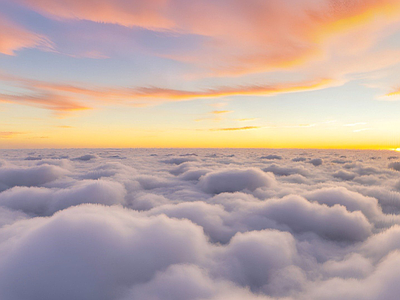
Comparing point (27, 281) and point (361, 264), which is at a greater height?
point (27, 281)

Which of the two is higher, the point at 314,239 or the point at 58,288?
the point at 58,288

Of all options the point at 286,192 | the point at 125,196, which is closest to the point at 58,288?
the point at 125,196

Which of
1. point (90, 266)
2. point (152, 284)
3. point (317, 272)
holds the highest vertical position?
point (90, 266)

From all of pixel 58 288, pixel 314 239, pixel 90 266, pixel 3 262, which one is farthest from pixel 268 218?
pixel 3 262

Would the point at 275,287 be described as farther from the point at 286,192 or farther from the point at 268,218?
the point at 286,192

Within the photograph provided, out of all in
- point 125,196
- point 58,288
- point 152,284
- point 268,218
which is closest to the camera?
point 58,288

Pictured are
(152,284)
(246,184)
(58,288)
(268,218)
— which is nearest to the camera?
(58,288)

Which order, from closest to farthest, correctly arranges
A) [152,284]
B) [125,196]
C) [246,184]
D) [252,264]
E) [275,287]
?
[152,284], [275,287], [252,264], [125,196], [246,184]

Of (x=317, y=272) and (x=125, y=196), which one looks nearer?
(x=317, y=272)

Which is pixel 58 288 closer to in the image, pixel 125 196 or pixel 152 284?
pixel 152 284
